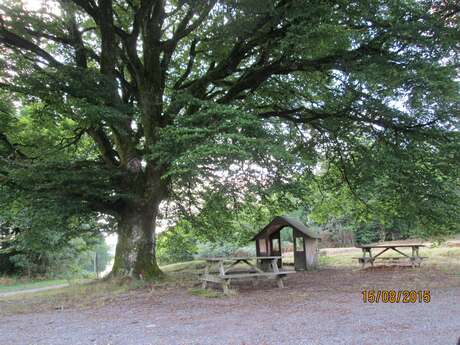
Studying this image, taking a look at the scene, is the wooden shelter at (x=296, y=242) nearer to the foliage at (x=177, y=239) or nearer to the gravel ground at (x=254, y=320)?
the foliage at (x=177, y=239)

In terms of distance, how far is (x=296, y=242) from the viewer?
16781mm

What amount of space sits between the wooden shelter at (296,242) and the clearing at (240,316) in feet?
16.4

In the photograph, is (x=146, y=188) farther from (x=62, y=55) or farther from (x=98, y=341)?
(x=98, y=341)

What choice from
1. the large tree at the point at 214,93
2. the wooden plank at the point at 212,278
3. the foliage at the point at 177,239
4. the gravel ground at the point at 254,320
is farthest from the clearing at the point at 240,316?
the foliage at the point at 177,239

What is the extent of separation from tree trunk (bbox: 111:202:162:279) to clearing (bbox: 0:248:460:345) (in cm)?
62

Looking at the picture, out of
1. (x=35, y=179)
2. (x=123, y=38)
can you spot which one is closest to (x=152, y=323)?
(x=35, y=179)

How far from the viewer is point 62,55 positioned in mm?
12453

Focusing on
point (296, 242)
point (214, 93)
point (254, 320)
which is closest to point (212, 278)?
point (254, 320)

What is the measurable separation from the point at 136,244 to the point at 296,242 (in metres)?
7.82

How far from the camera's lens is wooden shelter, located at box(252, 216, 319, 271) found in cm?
1608

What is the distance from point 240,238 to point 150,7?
429 inches
